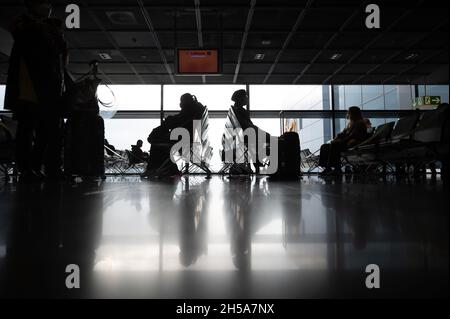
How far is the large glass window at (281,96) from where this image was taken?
9.04 m

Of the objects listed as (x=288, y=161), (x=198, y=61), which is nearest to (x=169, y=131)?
(x=288, y=161)

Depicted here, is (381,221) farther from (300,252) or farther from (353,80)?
(353,80)

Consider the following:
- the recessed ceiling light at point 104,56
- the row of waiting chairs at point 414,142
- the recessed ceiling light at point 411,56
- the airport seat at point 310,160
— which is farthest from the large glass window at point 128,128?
the recessed ceiling light at point 411,56

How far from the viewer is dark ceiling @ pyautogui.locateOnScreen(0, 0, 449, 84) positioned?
5.16 m

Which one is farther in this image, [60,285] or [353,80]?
[353,80]

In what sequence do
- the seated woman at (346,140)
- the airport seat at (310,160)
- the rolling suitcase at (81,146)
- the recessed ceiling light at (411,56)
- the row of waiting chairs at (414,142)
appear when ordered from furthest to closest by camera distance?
the recessed ceiling light at (411,56) → the airport seat at (310,160) → the seated woman at (346,140) → the rolling suitcase at (81,146) → the row of waiting chairs at (414,142)

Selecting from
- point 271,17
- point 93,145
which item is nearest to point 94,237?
point 93,145

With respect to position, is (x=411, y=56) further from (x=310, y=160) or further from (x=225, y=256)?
(x=225, y=256)

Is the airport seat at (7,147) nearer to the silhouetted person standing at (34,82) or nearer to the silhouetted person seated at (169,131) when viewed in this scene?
the silhouetted person standing at (34,82)

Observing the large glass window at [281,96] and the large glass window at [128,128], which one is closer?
the large glass window at [128,128]

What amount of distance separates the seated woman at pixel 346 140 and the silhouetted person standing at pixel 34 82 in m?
3.64

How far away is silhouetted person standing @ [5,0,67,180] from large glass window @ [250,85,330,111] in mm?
6805

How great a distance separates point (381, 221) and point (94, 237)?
61 centimetres
